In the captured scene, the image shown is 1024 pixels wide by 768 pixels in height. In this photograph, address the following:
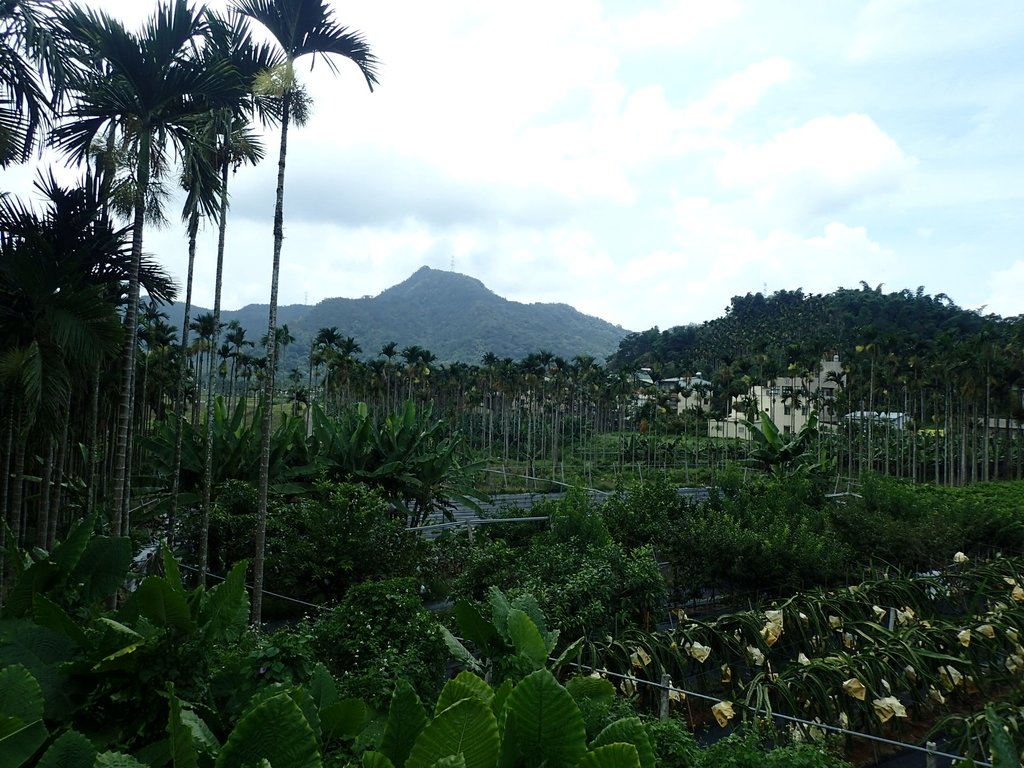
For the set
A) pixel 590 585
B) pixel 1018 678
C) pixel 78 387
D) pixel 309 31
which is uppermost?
pixel 309 31

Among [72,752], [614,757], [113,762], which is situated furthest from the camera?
[72,752]

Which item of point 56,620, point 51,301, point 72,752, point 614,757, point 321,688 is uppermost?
point 51,301

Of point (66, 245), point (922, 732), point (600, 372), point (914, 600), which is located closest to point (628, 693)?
point (922, 732)

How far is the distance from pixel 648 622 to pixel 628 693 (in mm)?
3274

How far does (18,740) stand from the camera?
148 inches

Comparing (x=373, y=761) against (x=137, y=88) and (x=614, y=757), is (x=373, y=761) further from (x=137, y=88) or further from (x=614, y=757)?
(x=137, y=88)

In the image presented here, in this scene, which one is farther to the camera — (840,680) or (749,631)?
(749,631)

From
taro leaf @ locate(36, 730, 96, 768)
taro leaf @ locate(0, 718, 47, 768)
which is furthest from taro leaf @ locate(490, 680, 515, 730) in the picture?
taro leaf @ locate(0, 718, 47, 768)

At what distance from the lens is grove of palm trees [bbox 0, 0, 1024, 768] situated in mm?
4641

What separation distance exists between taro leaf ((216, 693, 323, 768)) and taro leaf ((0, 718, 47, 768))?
1.04m

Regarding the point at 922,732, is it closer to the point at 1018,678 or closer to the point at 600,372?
the point at 1018,678

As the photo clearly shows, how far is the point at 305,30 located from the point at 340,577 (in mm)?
9995

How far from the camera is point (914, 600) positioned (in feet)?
40.3

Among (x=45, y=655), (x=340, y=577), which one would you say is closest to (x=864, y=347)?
(x=340, y=577)
